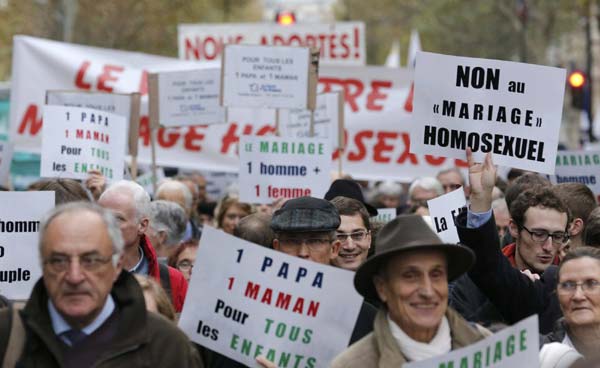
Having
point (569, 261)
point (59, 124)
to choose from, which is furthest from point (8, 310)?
point (59, 124)

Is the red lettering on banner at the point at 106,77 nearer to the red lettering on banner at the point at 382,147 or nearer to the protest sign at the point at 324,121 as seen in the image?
the protest sign at the point at 324,121

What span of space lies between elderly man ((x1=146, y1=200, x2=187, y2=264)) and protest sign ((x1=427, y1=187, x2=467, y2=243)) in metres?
1.65

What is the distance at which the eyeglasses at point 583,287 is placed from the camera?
5867 mm

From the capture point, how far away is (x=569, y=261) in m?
5.95

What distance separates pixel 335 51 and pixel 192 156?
389 centimetres

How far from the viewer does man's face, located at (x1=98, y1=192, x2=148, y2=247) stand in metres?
7.35

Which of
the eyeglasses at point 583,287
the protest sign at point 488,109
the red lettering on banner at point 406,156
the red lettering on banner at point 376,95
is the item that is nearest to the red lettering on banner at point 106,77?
the red lettering on banner at point 376,95

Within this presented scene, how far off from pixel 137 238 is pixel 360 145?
868 centimetres

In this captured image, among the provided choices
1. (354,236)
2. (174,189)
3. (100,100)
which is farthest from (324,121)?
(354,236)

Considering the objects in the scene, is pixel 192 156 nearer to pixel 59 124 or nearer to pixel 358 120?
pixel 358 120

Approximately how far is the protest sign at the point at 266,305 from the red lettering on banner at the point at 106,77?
1008 centimetres

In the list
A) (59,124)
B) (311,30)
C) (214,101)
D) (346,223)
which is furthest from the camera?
(311,30)

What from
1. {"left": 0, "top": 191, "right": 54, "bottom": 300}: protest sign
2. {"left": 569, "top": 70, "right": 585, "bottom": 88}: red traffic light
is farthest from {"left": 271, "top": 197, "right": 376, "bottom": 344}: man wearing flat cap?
{"left": 569, "top": 70, "right": 585, "bottom": 88}: red traffic light

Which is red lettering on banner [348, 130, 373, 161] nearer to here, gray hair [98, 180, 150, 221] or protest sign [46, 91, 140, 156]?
protest sign [46, 91, 140, 156]
